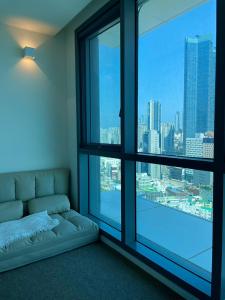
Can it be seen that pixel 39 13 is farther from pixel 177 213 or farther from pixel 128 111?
pixel 177 213

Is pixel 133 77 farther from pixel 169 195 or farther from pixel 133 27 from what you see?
pixel 169 195

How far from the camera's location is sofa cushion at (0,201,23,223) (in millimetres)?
2633

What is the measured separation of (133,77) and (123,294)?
191cm

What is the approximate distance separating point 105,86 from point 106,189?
127 centimetres

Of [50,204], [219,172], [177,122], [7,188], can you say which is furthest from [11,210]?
[219,172]

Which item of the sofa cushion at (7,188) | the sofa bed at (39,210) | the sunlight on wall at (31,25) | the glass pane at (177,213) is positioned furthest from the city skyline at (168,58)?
the sofa cushion at (7,188)

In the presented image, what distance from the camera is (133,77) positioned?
2293mm

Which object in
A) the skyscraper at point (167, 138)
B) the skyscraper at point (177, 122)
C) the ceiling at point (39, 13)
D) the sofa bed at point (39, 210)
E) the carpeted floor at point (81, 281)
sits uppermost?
the ceiling at point (39, 13)

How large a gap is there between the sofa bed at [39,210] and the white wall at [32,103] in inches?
10.2

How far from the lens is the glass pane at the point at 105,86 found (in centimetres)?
259

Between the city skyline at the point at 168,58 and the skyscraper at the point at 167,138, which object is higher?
the city skyline at the point at 168,58

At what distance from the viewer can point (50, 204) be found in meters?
2.95

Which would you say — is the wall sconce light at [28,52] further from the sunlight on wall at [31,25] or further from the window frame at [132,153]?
the window frame at [132,153]

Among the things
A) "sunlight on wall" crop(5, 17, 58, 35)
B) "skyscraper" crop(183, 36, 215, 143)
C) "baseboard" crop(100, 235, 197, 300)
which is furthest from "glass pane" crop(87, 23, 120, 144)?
"baseboard" crop(100, 235, 197, 300)
